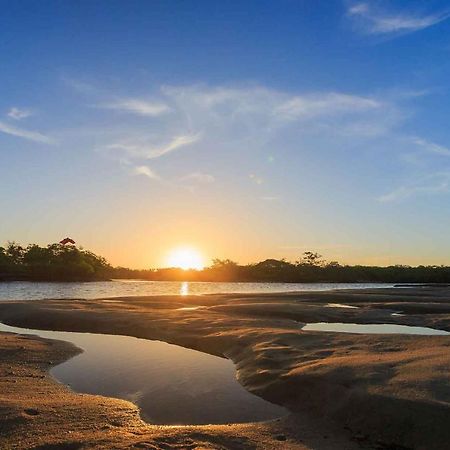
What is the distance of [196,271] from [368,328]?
13419 centimetres

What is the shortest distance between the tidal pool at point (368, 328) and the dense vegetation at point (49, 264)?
9287cm

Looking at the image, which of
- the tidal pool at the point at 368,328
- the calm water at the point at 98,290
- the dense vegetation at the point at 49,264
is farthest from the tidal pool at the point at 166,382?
the dense vegetation at the point at 49,264

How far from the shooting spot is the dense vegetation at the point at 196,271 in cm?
10881

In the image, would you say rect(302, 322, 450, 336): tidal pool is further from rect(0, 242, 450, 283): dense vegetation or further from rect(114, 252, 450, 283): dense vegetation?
rect(114, 252, 450, 283): dense vegetation

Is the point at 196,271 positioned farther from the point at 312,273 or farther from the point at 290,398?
the point at 290,398

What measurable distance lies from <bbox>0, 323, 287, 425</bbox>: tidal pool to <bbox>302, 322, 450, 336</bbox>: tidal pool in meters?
7.12

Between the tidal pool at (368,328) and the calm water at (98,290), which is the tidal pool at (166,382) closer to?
the tidal pool at (368,328)

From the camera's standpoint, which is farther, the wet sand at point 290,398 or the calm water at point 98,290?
the calm water at point 98,290

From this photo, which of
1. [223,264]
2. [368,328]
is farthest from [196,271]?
[368,328]

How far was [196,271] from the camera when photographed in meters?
153

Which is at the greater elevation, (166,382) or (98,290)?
(166,382)

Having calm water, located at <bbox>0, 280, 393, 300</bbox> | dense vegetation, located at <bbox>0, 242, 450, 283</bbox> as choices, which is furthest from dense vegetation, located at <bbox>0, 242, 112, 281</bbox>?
calm water, located at <bbox>0, 280, 393, 300</bbox>

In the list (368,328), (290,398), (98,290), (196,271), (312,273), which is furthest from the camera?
(196,271)

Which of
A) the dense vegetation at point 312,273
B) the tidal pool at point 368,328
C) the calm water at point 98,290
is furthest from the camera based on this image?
the dense vegetation at point 312,273
